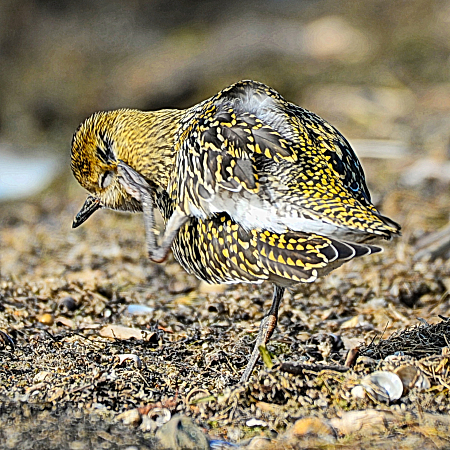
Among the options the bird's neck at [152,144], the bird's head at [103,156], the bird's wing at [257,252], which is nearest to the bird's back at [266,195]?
the bird's wing at [257,252]

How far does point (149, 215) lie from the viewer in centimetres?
456

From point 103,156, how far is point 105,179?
0.62 ft

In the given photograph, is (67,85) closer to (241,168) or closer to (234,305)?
(234,305)

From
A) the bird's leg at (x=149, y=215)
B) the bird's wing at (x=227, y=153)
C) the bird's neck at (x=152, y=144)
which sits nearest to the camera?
the bird's wing at (x=227, y=153)

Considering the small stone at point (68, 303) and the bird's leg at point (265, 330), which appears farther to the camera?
the small stone at point (68, 303)

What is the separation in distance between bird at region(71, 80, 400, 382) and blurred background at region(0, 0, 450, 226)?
552 centimetres

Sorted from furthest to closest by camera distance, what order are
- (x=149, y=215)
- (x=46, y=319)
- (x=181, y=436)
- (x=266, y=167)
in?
(x=46, y=319) < (x=149, y=215) < (x=266, y=167) < (x=181, y=436)

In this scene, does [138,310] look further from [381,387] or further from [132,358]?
[381,387]

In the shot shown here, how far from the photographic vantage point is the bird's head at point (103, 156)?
509 cm

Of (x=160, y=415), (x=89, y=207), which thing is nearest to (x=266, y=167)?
(x=160, y=415)

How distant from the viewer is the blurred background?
1130 centimetres

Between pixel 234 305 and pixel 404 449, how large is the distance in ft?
8.68

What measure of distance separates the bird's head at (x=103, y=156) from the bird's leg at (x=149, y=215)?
20 cm

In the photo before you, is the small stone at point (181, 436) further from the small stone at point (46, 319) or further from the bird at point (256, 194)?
the small stone at point (46, 319)
